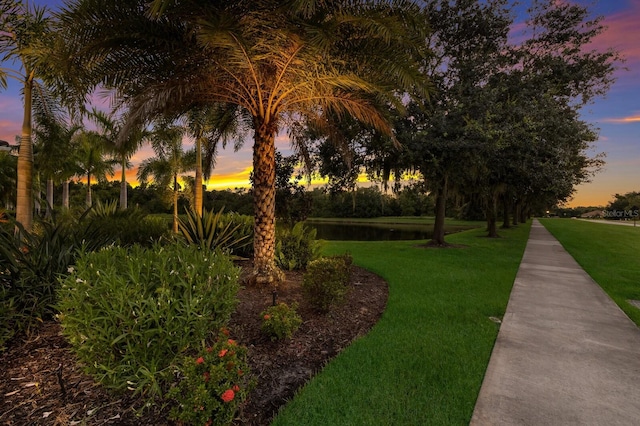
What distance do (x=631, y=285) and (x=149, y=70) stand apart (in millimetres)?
12355

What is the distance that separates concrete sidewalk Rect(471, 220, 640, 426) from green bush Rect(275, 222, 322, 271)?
16.3 feet

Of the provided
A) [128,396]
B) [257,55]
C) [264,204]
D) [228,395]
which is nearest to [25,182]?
[264,204]

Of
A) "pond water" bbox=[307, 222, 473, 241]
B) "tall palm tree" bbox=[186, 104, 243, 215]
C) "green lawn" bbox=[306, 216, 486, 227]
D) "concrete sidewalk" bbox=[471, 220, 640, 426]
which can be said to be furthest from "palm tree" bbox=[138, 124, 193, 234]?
"green lawn" bbox=[306, 216, 486, 227]

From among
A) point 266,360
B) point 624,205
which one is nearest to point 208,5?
point 266,360

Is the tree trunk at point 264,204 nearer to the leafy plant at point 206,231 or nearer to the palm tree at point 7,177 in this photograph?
the leafy plant at point 206,231

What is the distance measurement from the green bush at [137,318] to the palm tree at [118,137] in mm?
Answer: 4553

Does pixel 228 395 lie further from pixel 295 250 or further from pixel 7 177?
pixel 7 177

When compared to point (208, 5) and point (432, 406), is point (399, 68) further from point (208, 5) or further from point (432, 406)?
point (432, 406)

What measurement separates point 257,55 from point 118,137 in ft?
10.9

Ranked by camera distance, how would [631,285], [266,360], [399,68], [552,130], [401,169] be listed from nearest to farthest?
[266,360]
[399,68]
[631,285]
[552,130]
[401,169]

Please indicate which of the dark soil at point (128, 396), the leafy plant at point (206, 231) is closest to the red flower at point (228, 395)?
the dark soil at point (128, 396)

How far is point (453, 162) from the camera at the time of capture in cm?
1368

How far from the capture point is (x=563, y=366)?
394 centimetres

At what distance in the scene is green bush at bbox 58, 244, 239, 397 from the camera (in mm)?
2818
